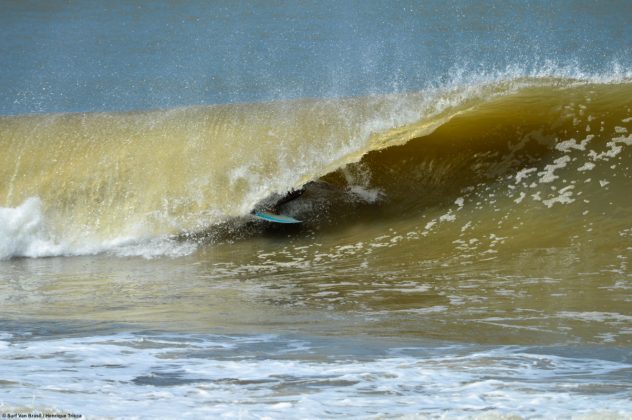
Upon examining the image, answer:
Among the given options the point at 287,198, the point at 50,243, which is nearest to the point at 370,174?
the point at 287,198

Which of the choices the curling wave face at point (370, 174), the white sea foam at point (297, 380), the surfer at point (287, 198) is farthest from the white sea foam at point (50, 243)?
the white sea foam at point (297, 380)

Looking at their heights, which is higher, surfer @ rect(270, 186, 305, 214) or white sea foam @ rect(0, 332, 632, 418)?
surfer @ rect(270, 186, 305, 214)

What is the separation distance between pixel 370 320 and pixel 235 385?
5.11ft

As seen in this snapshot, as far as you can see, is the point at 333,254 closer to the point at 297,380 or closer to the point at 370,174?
the point at 370,174

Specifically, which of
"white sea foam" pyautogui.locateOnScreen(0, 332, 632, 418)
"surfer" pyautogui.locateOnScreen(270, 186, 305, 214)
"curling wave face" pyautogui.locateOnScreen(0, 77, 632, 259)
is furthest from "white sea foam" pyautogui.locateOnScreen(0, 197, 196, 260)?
"white sea foam" pyautogui.locateOnScreen(0, 332, 632, 418)

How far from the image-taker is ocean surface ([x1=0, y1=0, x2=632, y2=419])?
3404 millimetres

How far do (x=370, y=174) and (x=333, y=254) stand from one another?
1390 millimetres

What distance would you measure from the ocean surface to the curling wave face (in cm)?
3

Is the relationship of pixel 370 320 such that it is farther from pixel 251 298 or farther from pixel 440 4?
pixel 440 4

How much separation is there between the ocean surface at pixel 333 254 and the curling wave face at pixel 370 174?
3 centimetres

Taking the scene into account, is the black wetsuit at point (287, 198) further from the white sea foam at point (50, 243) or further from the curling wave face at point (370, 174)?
the white sea foam at point (50, 243)

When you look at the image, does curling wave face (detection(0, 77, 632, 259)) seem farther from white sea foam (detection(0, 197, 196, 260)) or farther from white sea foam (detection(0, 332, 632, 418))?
white sea foam (detection(0, 332, 632, 418))

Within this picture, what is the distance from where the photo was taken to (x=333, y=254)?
750 centimetres

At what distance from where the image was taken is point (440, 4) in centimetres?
3047
